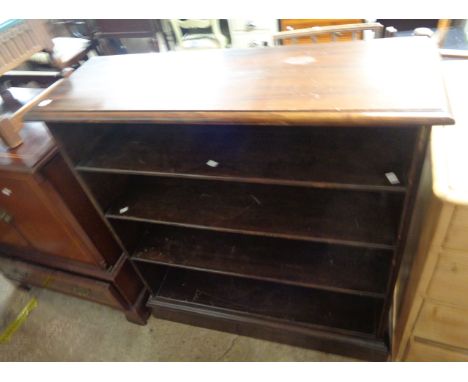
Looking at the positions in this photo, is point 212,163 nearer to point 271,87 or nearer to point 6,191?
point 271,87

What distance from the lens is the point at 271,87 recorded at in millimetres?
736

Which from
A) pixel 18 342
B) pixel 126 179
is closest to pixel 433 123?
pixel 126 179

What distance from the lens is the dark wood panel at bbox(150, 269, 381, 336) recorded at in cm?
124

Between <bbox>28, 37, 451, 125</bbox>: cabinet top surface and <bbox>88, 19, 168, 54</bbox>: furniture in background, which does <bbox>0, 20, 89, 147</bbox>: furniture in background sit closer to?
<bbox>28, 37, 451, 125</bbox>: cabinet top surface

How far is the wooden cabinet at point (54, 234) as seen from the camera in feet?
3.36

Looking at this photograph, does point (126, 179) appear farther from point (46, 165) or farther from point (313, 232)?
point (313, 232)

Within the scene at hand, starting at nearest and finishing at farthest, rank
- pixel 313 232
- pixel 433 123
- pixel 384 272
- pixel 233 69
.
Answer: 1. pixel 433 123
2. pixel 233 69
3. pixel 313 232
4. pixel 384 272

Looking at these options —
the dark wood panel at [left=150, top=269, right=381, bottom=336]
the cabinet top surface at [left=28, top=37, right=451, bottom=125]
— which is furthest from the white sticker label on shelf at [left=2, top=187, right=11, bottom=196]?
the dark wood panel at [left=150, top=269, right=381, bottom=336]

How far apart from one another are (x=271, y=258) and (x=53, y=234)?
2.54 ft

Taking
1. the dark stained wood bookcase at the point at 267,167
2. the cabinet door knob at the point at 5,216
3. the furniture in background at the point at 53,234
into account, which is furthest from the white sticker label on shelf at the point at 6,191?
the dark stained wood bookcase at the point at 267,167

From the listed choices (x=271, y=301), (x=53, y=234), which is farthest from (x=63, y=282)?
(x=271, y=301)
